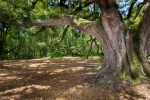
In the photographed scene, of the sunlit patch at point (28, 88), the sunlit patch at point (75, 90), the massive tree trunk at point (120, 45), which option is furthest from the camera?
the massive tree trunk at point (120, 45)

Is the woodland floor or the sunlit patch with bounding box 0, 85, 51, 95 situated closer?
the woodland floor

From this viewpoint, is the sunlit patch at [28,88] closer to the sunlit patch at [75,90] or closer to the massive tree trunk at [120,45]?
the sunlit patch at [75,90]

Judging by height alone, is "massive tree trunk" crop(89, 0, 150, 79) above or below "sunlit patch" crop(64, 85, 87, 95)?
above

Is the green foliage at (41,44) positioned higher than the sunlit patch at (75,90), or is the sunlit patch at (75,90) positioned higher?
the green foliage at (41,44)

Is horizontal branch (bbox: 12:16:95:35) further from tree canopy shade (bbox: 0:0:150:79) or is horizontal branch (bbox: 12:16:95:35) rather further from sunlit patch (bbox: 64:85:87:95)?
sunlit patch (bbox: 64:85:87:95)

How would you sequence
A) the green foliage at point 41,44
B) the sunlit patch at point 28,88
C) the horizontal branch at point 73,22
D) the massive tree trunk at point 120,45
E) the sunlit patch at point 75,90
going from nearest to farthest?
the sunlit patch at point 75,90
the sunlit patch at point 28,88
the massive tree trunk at point 120,45
the horizontal branch at point 73,22
the green foliage at point 41,44

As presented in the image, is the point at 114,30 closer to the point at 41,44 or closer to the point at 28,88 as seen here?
the point at 28,88

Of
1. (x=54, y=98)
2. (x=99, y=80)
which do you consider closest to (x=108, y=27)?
(x=99, y=80)

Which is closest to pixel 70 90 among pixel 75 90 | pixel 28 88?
pixel 75 90

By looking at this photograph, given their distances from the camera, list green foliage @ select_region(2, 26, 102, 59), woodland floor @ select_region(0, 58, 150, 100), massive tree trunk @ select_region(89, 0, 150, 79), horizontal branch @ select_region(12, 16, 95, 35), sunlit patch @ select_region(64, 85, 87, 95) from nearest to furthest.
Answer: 1. woodland floor @ select_region(0, 58, 150, 100)
2. sunlit patch @ select_region(64, 85, 87, 95)
3. massive tree trunk @ select_region(89, 0, 150, 79)
4. horizontal branch @ select_region(12, 16, 95, 35)
5. green foliage @ select_region(2, 26, 102, 59)

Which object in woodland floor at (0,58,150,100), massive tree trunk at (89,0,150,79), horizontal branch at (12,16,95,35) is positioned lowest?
woodland floor at (0,58,150,100)

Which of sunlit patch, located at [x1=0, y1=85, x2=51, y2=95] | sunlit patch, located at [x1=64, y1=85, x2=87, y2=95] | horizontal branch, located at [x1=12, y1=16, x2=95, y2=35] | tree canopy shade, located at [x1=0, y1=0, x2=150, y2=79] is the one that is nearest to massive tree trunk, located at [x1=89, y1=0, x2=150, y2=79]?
tree canopy shade, located at [x1=0, y1=0, x2=150, y2=79]

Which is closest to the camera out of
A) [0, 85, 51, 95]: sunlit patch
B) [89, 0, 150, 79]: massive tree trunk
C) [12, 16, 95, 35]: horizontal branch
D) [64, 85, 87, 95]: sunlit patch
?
[64, 85, 87, 95]: sunlit patch

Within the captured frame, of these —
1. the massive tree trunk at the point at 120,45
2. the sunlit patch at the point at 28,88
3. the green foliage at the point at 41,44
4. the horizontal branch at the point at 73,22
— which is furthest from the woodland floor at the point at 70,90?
the green foliage at the point at 41,44
